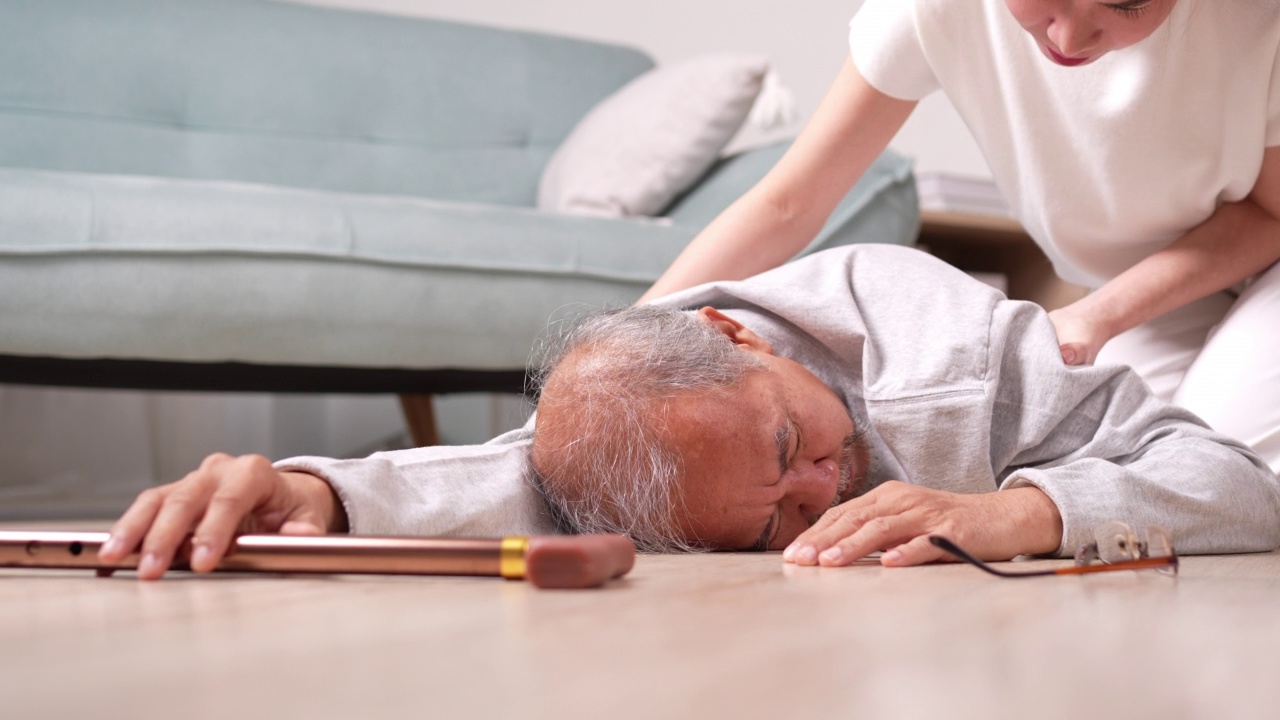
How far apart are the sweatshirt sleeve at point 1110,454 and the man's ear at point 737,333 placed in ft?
0.70

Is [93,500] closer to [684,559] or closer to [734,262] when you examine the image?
[734,262]

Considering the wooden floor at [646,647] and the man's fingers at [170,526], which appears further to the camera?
the man's fingers at [170,526]

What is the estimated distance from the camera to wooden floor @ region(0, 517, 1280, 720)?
0.48 m

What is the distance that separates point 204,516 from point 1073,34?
84cm

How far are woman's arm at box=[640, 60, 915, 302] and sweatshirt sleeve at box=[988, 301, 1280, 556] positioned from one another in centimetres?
42

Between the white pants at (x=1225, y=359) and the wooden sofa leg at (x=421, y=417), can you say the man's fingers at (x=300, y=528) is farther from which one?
the wooden sofa leg at (x=421, y=417)

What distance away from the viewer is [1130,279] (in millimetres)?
1444

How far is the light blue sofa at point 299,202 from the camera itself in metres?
1.77

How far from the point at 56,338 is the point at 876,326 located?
119cm

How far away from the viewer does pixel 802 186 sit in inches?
62.4

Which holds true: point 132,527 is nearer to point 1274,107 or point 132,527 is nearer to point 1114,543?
point 1114,543

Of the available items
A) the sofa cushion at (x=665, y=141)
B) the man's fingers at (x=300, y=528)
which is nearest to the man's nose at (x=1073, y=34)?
the man's fingers at (x=300, y=528)

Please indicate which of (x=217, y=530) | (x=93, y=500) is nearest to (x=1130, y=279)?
(x=217, y=530)

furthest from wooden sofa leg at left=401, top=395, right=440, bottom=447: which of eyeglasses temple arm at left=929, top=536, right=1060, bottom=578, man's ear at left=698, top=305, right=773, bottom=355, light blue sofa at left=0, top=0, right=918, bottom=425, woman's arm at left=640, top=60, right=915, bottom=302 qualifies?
eyeglasses temple arm at left=929, top=536, right=1060, bottom=578
